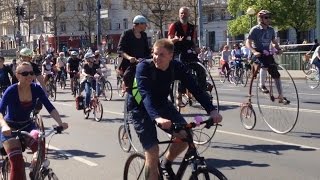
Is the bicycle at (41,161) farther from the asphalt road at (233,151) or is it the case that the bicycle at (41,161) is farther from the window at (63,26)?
the window at (63,26)

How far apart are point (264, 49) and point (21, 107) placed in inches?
211

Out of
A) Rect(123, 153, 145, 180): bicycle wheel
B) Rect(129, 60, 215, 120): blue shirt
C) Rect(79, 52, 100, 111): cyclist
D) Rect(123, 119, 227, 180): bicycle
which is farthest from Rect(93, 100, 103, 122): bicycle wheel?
Rect(129, 60, 215, 120): blue shirt

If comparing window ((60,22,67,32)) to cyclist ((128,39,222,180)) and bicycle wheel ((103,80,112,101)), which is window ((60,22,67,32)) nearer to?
bicycle wheel ((103,80,112,101))

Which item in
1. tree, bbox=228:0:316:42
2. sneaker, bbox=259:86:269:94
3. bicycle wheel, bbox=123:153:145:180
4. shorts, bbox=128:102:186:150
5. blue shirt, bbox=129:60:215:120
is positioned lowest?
bicycle wheel, bbox=123:153:145:180

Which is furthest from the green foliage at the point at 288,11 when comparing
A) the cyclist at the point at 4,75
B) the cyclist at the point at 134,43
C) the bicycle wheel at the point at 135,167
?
the bicycle wheel at the point at 135,167

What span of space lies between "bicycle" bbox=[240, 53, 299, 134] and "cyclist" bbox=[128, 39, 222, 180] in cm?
526

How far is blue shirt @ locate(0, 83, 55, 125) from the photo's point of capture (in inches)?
261

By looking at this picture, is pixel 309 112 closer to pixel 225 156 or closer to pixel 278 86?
pixel 278 86

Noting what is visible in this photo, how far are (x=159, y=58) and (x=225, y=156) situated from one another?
4.04 meters

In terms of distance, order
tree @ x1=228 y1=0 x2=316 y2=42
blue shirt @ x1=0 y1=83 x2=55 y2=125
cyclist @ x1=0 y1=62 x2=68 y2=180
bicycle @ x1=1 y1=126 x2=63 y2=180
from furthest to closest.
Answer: tree @ x1=228 y1=0 x2=316 y2=42 → blue shirt @ x1=0 y1=83 x2=55 y2=125 → cyclist @ x1=0 y1=62 x2=68 y2=180 → bicycle @ x1=1 y1=126 x2=63 y2=180

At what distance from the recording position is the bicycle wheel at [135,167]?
5900 mm

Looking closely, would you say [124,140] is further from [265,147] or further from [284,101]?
[284,101]

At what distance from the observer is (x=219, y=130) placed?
38.6 ft

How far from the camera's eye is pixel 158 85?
5.56m
